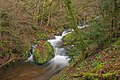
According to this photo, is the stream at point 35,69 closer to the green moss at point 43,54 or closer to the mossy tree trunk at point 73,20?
the green moss at point 43,54

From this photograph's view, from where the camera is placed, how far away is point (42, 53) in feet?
54.3

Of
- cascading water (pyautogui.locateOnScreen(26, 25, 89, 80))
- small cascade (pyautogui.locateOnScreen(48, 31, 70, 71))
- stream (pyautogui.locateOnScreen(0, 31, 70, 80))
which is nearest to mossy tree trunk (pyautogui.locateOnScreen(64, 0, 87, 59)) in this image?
stream (pyautogui.locateOnScreen(0, 31, 70, 80))

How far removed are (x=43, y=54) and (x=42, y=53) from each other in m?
0.11

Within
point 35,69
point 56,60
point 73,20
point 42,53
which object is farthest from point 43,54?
point 73,20

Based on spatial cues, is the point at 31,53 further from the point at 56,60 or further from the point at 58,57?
the point at 56,60

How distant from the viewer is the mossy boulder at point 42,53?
16234mm

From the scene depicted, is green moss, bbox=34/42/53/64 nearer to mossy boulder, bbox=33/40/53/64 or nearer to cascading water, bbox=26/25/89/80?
mossy boulder, bbox=33/40/53/64

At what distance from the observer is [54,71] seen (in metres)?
14.6

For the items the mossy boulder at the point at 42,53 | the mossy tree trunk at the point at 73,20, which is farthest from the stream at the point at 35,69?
the mossy tree trunk at the point at 73,20

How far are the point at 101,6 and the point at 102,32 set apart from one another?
1.21 metres

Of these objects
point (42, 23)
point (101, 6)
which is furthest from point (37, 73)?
point (42, 23)

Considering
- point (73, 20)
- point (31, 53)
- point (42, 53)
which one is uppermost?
point (73, 20)

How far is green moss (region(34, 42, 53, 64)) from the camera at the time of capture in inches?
638

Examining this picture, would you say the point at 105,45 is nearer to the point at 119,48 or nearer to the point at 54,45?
the point at 119,48
